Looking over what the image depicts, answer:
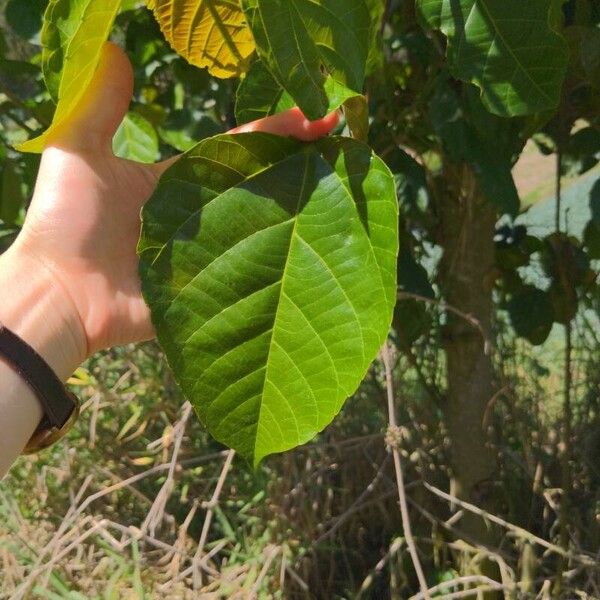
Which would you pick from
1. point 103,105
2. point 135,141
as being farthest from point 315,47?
point 135,141

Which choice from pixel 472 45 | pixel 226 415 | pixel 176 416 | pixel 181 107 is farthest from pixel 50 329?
pixel 176 416

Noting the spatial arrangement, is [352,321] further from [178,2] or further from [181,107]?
[181,107]

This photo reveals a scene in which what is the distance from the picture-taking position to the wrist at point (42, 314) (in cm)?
86

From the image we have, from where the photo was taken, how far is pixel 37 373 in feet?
2.72

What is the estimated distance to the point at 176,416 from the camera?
7.04 ft

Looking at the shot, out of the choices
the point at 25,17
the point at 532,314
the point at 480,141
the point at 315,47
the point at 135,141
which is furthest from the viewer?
the point at 532,314

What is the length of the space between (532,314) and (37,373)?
2.69ft

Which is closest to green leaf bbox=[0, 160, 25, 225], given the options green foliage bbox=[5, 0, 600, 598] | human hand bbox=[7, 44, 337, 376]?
green foliage bbox=[5, 0, 600, 598]

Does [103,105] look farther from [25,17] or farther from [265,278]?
[25,17]

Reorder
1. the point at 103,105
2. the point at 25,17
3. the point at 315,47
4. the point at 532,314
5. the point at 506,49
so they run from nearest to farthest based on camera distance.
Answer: the point at 315,47, the point at 506,49, the point at 103,105, the point at 25,17, the point at 532,314

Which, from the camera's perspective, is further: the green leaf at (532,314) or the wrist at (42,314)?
the green leaf at (532,314)

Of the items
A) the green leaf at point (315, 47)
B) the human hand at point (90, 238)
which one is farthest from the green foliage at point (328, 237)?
the human hand at point (90, 238)

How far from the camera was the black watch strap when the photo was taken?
82cm

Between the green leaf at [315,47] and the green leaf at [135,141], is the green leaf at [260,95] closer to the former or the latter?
the green leaf at [315,47]
